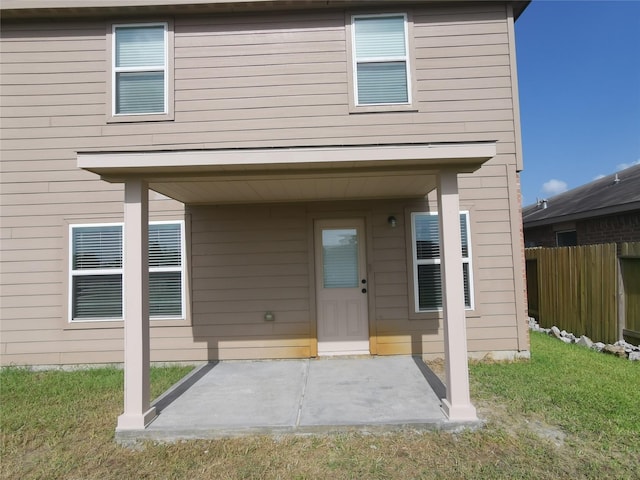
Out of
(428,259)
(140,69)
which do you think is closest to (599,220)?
(428,259)

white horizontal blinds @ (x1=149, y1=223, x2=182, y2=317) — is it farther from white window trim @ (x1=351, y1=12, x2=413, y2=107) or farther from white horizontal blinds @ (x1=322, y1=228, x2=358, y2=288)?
white window trim @ (x1=351, y1=12, x2=413, y2=107)

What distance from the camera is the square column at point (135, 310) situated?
3.41 meters

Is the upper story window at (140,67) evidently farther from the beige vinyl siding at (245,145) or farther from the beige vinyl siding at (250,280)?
the beige vinyl siding at (250,280)

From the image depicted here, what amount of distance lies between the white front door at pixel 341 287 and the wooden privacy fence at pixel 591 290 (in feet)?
12.5

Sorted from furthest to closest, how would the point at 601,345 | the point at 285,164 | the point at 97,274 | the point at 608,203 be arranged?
the point at 608,203 < the point at 601,345 < the point at 97,274 < the point at 285,164

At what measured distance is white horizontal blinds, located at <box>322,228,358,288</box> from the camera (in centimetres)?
553

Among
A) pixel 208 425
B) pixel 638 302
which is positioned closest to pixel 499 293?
pixel 638 302

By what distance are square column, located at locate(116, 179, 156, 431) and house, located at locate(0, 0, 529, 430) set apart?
1.83m

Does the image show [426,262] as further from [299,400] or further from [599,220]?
[599,220]

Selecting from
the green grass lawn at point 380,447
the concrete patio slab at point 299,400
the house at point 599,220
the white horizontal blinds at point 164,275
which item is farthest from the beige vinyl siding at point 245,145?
the house at point 599,220

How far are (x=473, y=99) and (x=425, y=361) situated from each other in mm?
3789

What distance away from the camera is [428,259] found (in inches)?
213

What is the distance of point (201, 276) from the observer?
540cm

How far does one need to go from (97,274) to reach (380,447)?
14.7 feet
